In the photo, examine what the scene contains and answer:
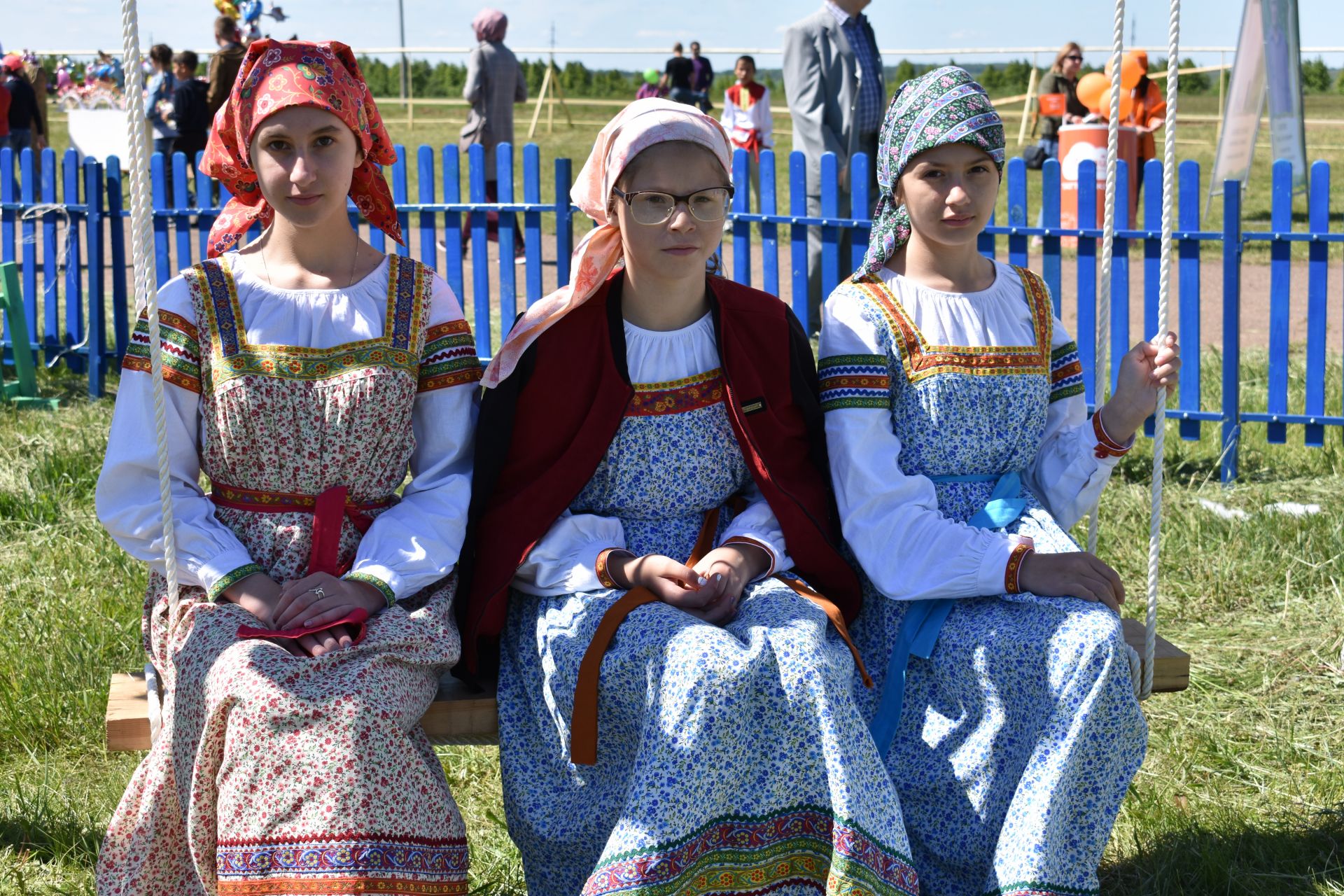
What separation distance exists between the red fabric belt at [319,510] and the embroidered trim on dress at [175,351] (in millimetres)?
216

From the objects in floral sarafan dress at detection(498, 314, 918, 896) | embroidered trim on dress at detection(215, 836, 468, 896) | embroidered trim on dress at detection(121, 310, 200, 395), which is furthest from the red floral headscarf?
embroidered trim on dress at detection(215, 836, 468, 896)

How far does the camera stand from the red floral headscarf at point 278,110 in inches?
106

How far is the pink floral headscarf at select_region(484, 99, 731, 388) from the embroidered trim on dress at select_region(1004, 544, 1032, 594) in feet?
3.06

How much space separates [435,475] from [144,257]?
0.69m

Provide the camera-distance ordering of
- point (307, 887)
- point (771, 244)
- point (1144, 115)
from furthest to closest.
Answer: point (1144, 115), point (771, 244), point (307, 887)

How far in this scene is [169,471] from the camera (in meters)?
2.66

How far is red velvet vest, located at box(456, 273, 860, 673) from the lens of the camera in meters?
2.80

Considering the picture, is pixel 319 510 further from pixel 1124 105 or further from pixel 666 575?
pixel 1124 105

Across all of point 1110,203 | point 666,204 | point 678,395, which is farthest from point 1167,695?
point 666,204

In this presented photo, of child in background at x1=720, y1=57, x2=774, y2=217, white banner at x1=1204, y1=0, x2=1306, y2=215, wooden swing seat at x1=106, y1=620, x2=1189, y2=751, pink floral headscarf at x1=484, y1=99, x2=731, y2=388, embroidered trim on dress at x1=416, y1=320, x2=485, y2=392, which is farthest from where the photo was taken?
child in background at x1=720, y1=57, x2=774, y2=217

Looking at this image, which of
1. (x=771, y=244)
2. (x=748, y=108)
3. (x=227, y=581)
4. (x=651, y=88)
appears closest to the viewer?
(x=227, y=581)

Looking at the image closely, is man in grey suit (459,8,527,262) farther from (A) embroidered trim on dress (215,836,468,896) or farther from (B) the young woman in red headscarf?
(A) embroidered trim on dress (215,836,468,896)

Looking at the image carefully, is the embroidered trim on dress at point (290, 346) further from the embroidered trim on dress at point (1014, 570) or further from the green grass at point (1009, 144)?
the green grass at point (1009, 144)

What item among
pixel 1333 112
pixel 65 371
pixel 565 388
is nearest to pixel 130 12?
pixel 565 388
